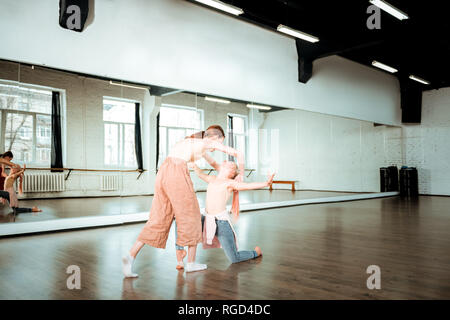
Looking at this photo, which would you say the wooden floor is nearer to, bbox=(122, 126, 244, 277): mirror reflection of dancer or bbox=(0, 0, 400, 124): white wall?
bbox=(122, 126, 244, 277): mirror reflection of dancer

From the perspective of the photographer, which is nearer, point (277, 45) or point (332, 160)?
point (277, 45)

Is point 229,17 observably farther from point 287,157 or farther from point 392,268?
point 392,268

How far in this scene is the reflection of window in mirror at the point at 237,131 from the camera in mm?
7957

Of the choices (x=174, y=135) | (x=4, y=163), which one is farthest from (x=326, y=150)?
(x=4, y=163)

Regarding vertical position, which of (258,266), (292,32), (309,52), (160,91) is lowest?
(258,266)

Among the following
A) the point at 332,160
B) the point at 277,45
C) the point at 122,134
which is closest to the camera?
the point at 122,134

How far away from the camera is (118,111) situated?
6.08 m

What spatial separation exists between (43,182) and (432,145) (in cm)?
1289

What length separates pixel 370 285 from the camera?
2562 mm

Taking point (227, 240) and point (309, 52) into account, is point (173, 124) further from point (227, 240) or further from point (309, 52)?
point (309, 52)

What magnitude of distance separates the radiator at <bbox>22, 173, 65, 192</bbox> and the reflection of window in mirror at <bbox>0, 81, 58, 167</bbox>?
20cm

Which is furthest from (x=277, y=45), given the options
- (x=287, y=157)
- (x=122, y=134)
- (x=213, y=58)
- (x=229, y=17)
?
(x=122, y=134)

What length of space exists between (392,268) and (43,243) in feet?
13.0

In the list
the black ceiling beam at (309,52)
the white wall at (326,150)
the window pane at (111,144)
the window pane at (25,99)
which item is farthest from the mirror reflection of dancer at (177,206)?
the black ceiling beam at (309,52)
